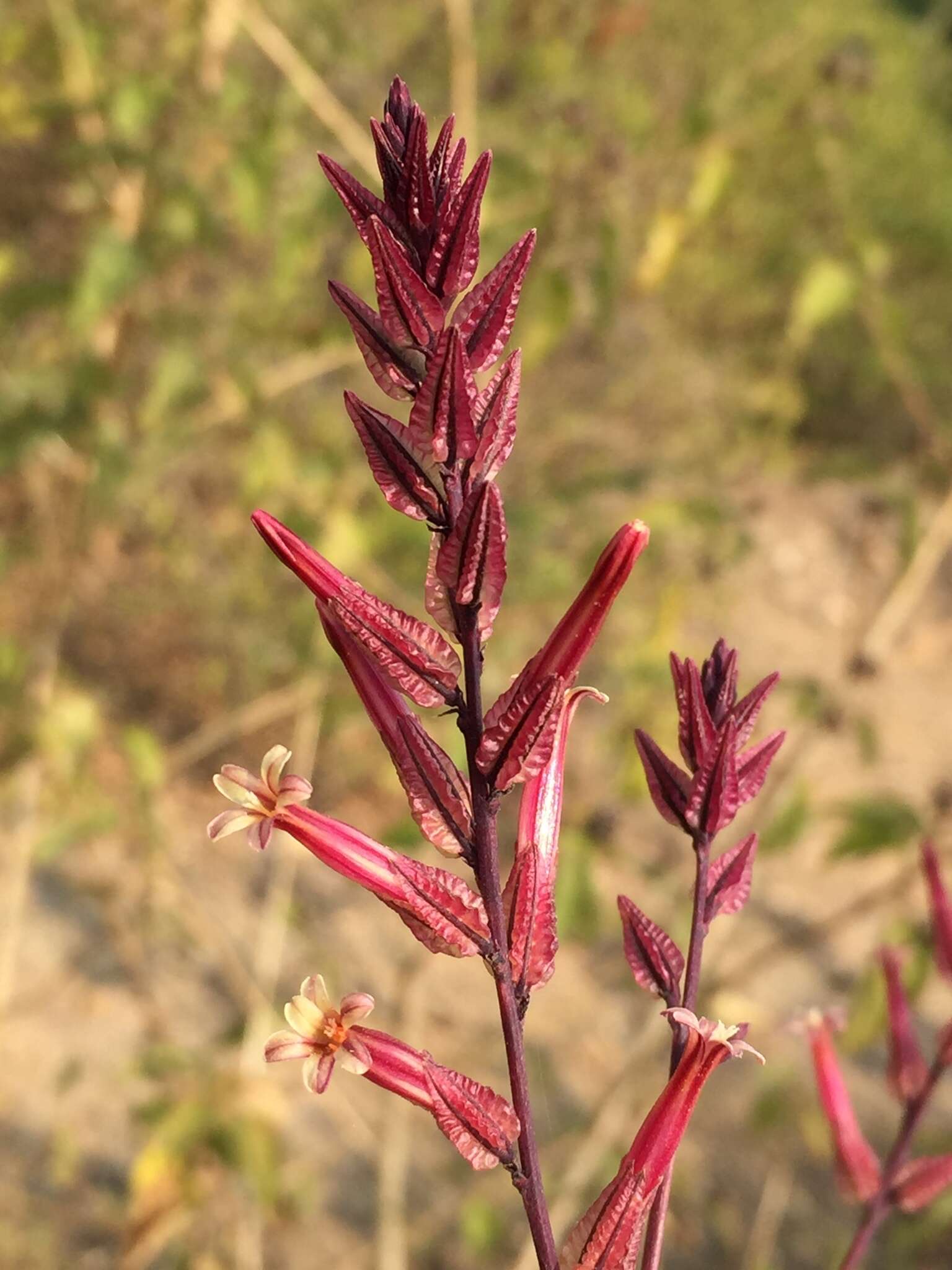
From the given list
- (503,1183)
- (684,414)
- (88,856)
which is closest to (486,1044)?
(503,1183)

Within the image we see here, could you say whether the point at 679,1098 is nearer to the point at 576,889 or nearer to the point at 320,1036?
the point at 320,1036

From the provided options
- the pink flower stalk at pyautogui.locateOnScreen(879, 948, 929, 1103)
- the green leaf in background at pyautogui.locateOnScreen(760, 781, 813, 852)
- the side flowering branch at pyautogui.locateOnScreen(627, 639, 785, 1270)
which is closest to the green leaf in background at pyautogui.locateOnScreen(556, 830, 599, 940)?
the green leaf in background at pyautogui.locateOnScreen(760, 781, 813, 852)

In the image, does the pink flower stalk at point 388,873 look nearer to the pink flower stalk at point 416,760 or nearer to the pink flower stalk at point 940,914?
the pink flower stalk at point 416,760

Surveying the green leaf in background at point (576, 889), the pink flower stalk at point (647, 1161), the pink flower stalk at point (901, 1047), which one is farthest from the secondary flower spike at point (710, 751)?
the green leaf in background at point (576, 889)

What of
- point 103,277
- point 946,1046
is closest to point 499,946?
point 946,1046

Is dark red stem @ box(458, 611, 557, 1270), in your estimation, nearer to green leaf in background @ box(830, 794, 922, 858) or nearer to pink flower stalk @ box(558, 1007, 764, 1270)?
pink flower stalk @ box(558, 1007, 764, 1270)

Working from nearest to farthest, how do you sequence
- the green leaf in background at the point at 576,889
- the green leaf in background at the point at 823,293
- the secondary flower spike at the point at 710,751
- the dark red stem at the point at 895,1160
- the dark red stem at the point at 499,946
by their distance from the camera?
the dark red stem at the point at 499,946 < the secondary flower spike at the point at 710,751 < the dark red stem at the point at 895,1160 < the green leaf in background at the point at 576,889 < the green leaf in background at the point at 823,293
